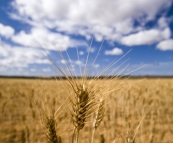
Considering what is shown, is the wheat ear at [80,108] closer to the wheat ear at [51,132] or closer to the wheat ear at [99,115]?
the wheat ear at [51,132]

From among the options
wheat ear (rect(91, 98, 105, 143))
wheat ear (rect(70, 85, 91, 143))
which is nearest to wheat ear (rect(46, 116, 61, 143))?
wheat ear (rect(70, 85, 91, 143))

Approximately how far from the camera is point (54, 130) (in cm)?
103

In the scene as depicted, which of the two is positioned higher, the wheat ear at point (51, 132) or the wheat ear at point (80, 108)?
the wheat ear at point (80, 108)

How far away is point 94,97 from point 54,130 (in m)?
0.32

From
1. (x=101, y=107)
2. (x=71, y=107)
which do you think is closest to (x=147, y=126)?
(x=101, y=107)

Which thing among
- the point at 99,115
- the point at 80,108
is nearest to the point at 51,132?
the point at 80,108

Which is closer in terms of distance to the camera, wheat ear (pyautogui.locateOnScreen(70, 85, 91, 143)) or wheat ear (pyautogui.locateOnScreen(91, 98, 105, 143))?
wheat ear (pyautogui.locateOnScreen(70, 85, 91, 143))

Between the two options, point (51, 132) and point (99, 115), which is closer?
point (51, 132)

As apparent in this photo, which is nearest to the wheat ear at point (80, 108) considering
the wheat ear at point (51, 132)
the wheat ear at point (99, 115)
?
the wheat ear at point (51, 132)

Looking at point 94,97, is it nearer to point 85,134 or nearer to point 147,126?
point 85,134

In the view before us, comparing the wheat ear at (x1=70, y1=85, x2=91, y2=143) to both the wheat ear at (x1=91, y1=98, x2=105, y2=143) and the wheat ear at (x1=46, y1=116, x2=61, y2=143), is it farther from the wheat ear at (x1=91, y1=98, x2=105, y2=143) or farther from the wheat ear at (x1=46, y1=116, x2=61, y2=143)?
the wheat ear at (x1=91, y1=98, x2=105, y2=143)

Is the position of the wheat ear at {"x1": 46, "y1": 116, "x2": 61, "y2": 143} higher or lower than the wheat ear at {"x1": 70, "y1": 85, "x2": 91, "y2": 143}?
lower

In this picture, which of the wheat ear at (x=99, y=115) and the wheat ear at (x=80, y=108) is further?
the wheat ear at (x=99, y=115)

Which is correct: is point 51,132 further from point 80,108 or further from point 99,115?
point 99,115
